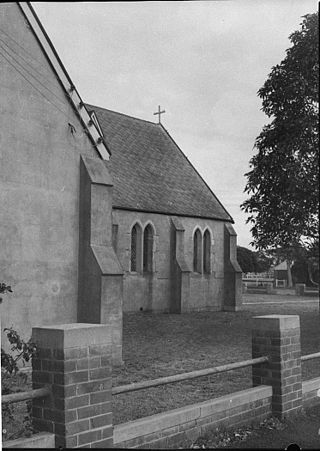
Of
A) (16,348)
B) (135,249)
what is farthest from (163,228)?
(16,348)

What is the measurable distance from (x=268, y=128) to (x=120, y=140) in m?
15.1

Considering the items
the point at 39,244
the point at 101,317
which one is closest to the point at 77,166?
the point at 39,244

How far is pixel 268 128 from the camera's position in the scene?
8.27 m

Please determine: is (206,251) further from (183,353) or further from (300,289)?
(300,289)

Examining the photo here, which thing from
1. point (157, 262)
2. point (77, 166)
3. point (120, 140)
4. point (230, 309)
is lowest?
point (230, 309)

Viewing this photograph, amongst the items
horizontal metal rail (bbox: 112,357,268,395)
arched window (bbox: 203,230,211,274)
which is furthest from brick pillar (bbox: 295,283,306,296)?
horizontal metal rail (bbox: 112,357,268,395)

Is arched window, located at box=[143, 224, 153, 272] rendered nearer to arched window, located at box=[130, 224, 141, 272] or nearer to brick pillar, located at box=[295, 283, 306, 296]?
arched window, located at box=[130, 224, 141, 272]

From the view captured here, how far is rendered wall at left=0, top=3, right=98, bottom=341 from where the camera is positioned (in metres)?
9.02

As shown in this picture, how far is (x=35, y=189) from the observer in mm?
9383

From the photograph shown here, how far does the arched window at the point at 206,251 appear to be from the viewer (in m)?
23.5

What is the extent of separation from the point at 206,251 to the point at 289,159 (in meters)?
15.6

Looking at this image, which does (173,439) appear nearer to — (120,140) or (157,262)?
(157,262)

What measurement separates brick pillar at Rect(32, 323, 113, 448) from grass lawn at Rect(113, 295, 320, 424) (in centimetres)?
216

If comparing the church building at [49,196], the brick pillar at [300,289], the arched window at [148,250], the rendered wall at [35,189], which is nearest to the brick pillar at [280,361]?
the church building at [49,196]
